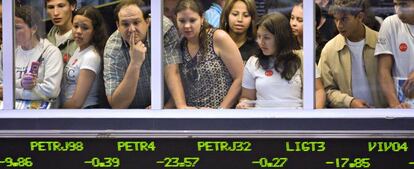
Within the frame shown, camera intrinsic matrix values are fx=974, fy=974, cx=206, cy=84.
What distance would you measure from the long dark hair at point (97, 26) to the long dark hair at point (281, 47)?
102 cm

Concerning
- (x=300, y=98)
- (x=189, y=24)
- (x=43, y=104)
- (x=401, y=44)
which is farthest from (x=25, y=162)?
(x=401, y=44)

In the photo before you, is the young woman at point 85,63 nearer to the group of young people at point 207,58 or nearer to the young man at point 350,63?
the group of young people at point 207,58

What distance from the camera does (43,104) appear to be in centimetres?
653

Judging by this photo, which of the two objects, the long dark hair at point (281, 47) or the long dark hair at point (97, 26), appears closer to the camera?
the long dark hair at point (281, 47)

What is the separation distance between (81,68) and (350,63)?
1.77 meters

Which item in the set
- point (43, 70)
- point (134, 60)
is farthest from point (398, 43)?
point (43, 70)

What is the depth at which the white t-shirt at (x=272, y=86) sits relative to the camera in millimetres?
6203

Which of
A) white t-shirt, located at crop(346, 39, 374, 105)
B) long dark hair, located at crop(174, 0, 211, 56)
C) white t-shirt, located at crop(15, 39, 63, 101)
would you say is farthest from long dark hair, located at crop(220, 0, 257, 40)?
white t-shirt, located at crop(15, 39, 63, 101)

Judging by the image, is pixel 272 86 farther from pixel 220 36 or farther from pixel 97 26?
pixel 97 26

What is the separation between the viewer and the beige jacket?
614cm

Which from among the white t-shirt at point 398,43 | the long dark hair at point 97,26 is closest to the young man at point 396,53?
the white t-shirt at point 398,43

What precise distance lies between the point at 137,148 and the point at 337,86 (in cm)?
134

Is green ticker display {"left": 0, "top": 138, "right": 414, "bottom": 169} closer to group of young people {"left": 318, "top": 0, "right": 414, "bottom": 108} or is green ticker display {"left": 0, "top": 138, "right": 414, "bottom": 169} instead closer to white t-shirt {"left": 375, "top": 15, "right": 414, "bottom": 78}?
group of young people {"left": 318, "top": 0, "right": 414, "bottom": 108}

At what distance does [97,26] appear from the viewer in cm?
640
